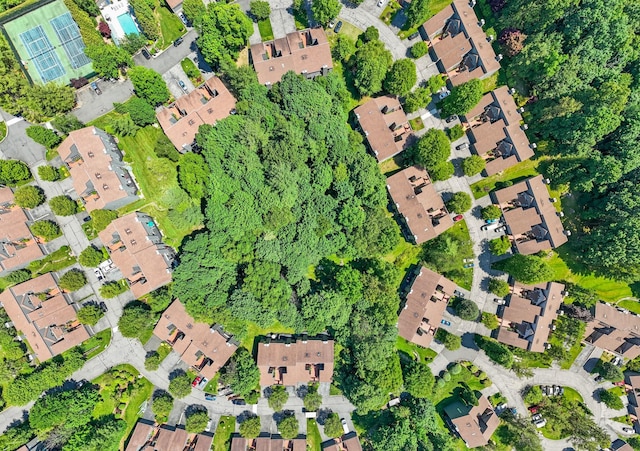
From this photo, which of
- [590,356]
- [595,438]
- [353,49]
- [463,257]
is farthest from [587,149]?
[595,438]

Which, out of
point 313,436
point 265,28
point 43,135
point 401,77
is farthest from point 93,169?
point 313,436

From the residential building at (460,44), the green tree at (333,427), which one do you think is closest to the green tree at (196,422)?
the green tree at (333,427)

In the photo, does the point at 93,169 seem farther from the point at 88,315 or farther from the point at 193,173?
the point at 88,315

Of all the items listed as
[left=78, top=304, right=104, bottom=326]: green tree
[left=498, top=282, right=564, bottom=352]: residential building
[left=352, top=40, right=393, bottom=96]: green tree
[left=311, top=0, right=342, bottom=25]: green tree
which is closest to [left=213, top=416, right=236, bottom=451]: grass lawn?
[left=78, top=304, right=104, bottom=326]: green tree

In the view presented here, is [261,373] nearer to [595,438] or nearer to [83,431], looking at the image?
[83,431]

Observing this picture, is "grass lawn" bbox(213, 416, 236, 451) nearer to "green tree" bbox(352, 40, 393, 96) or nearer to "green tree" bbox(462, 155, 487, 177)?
"green tree" bbox(462, 155, 487, 177)

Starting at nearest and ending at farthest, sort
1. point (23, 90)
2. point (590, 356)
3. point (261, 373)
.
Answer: point (23, 90) → point (261, 373) → point (590, 356)
